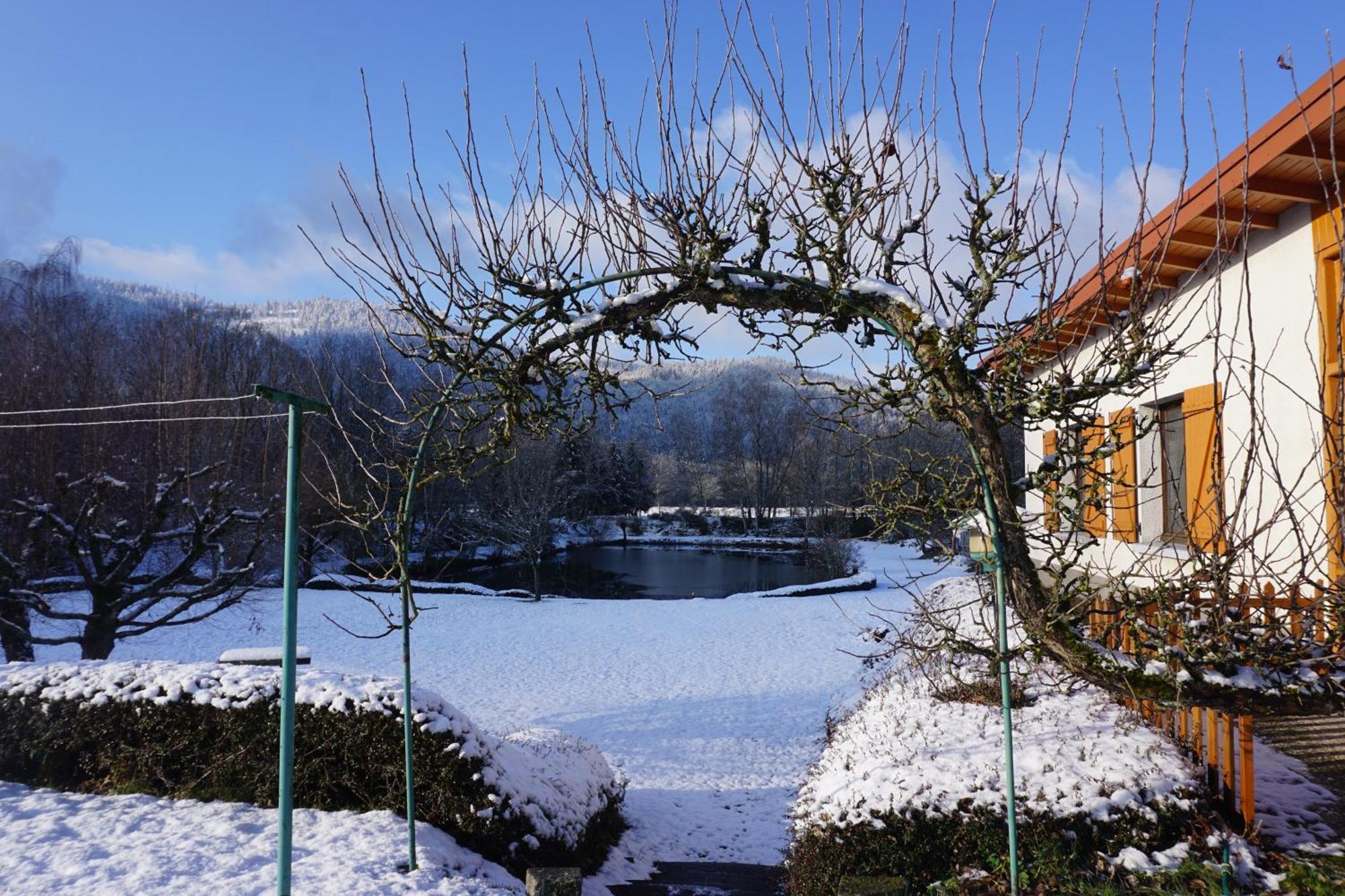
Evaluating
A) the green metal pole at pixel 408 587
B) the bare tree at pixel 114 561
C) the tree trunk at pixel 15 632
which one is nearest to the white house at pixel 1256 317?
the green metal pole at pixel 408 587

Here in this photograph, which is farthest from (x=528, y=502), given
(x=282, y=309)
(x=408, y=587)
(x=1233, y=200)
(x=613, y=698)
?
(x=282, y=309)

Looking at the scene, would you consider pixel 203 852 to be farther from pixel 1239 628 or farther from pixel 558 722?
pixel 558 722

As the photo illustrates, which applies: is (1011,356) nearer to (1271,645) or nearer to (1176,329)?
(1271,645)

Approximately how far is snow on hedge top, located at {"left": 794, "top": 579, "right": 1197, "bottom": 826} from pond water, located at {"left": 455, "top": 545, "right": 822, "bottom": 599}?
59.2 feet

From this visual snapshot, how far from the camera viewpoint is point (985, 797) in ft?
16.3

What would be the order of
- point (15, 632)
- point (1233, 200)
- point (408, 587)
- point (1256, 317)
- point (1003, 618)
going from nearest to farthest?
point (1003, 618) < point (408, 587) < point (1233, 200) < point (1256, 317) < point (15, 632)

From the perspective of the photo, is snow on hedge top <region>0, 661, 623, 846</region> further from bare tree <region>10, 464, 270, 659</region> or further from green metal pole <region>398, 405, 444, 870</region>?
bare tree <region>10, 464, 270, 659</region>

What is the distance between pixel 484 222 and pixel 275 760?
164 inches

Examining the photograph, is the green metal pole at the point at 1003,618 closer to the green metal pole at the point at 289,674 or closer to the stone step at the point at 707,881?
the stone step at the point at 707,881

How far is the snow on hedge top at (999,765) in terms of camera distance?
483 cm

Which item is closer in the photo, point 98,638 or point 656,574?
point 98,638

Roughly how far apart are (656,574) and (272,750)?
23.5 meters

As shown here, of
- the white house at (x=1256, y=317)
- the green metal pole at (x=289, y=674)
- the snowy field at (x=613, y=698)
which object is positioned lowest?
the snowy field at (x=613, y=698)

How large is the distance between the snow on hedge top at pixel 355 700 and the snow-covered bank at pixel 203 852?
0.53m
